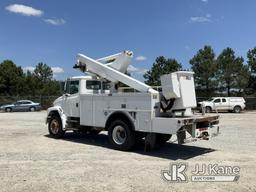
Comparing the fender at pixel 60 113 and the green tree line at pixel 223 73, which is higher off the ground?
the green tree line at pixel 223 73

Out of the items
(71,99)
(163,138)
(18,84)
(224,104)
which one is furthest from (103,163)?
(18,84)

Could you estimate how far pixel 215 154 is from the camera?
1080cm

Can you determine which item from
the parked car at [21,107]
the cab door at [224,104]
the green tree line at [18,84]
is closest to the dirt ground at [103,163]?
the cab door at [224,104]

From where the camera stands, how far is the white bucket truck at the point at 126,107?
10.4m

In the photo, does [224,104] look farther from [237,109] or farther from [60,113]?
[60,113]

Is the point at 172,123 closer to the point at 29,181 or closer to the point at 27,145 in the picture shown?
the point at 29,181

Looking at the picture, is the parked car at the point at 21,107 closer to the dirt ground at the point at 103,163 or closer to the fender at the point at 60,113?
the dirt ground at the point at 103,163

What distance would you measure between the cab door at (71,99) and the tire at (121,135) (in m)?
2.20

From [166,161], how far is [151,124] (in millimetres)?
1294

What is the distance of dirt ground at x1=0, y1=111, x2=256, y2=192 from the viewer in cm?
730

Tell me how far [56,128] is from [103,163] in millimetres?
5488

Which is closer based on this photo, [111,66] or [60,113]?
[111,66]

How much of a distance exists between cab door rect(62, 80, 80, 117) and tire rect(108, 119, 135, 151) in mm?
2202

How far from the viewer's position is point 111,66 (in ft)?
42.2
